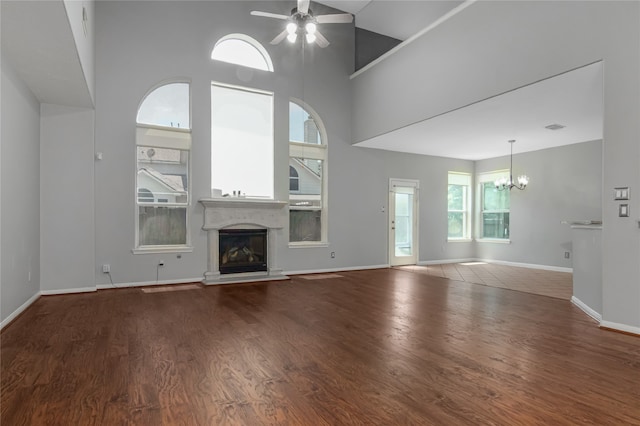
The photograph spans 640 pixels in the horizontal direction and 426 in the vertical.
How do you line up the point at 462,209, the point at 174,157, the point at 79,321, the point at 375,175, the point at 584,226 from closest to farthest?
the point at 79,321, the point at 584,226, the point at 174,157, the point at 375,175, the point at 462,209

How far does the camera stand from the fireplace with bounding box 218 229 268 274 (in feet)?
21.7

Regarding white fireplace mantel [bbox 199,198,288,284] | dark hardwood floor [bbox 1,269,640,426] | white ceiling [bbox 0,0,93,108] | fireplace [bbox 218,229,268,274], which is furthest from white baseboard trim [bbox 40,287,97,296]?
white ceiling [bbox 0,0,93,108]

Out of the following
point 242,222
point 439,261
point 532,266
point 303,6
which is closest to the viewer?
point 303,6

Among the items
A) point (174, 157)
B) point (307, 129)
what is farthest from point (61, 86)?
point (307, 129)

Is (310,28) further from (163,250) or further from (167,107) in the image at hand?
(163,250)

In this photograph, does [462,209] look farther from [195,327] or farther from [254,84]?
[195,327]

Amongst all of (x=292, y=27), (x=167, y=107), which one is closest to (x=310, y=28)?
(x=292, y=27)

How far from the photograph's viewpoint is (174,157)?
6.34 m

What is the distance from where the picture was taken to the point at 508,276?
7125 mm

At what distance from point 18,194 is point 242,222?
128 inches

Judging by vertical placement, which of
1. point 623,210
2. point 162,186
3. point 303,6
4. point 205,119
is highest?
point 303,6

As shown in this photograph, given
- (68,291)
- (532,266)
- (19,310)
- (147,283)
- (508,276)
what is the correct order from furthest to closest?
(532,266) < (508,276) < (147,283) < (68,291) < (19,310)

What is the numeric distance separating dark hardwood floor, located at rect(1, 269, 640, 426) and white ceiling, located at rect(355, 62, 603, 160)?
2803mm

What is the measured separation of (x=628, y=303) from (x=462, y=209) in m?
6.58
